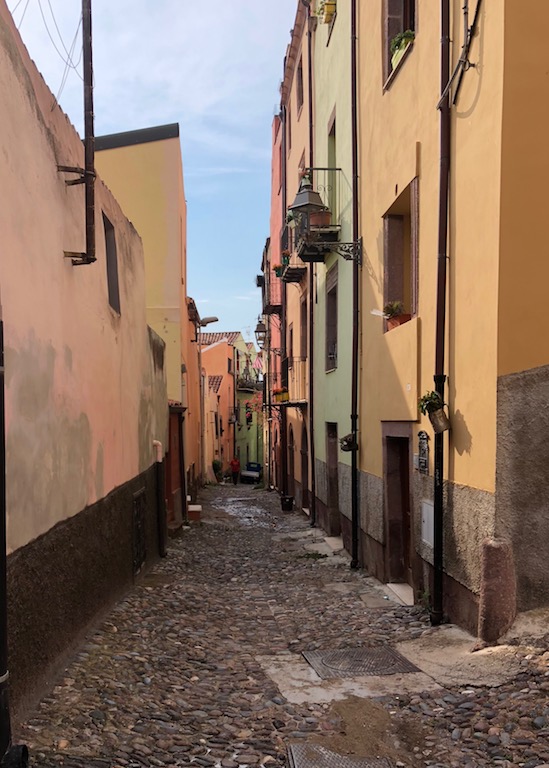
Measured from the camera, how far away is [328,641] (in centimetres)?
626

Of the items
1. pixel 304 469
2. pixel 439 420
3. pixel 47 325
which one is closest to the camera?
pixel 47 325

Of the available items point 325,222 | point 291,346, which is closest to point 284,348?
point 291,346

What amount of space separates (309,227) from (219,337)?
38.6 metres

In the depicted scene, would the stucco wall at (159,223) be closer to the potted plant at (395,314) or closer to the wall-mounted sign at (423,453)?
the potted plant at (395,314)

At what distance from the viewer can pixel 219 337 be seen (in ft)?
164

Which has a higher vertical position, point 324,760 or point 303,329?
point 303,329

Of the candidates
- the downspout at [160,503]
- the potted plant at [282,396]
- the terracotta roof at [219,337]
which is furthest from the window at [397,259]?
the terracotta roof at [219,337]

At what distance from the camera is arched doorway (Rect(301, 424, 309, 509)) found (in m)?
17.1

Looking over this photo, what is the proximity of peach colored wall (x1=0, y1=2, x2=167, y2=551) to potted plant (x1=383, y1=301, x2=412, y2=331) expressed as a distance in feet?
10.8

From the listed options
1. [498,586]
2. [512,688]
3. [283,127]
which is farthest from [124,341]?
[283,127]

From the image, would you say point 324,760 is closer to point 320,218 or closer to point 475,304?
point 475,304

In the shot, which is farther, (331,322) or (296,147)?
(296,147)

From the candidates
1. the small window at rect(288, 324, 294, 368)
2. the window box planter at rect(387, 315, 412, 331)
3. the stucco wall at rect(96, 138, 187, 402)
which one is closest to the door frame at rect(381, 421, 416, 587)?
the window box planter at rect(387, 315, 412, 331)

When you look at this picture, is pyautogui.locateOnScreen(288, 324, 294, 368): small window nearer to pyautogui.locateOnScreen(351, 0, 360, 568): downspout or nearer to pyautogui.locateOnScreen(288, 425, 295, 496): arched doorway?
pyautogui.locateOnScreen(288, 425, 295, 496): arched doorway
